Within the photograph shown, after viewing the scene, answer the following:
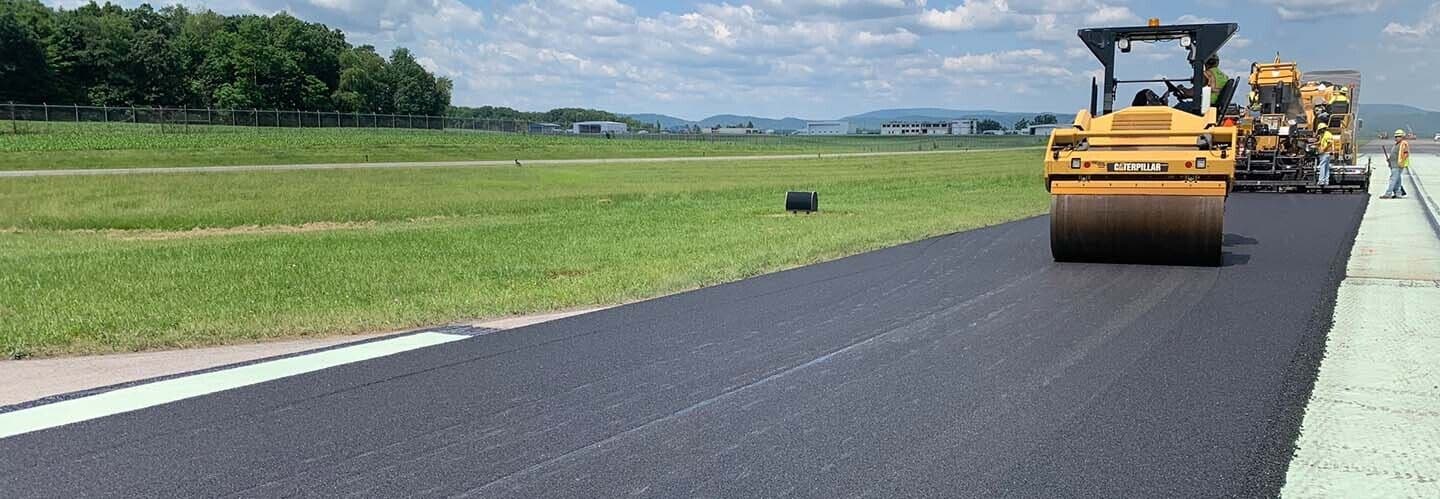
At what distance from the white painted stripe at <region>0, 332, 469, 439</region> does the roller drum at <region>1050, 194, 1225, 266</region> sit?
6394mm

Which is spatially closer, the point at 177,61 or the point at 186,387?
the point at 186,387

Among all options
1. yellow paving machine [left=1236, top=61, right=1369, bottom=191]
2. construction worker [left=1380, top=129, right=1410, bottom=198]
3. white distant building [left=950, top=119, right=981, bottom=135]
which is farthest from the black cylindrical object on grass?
white distant building [left=950, top=119, right=981, bottom=135]

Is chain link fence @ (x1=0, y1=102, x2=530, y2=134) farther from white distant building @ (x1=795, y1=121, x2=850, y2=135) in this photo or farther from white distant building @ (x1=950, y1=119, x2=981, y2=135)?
white distant building @ (x1=795, y1=121, x2=850, y2=135)

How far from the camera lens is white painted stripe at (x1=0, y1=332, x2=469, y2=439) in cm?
479

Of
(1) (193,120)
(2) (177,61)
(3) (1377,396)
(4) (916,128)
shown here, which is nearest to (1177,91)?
Answer: (3) (1377,396)

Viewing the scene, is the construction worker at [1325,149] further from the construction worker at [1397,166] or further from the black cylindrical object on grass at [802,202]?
the black cylindrical object on grass at [802,202]

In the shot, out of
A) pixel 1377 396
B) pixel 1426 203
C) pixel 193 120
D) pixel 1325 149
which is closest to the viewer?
pixel 1377 396

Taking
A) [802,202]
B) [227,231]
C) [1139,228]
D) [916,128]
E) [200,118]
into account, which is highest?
[916,128]

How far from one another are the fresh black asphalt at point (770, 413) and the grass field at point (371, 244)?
7.02ft

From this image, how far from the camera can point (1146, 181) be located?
9938 millimetres

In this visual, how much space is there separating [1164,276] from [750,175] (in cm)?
2816

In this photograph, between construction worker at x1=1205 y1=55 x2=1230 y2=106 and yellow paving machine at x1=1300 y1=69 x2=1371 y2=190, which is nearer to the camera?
construction worker at x1=1205 y1=55 x2=1230 y2=106

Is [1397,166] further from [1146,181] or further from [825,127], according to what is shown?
[825,127]

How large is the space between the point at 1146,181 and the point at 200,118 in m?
63.1
